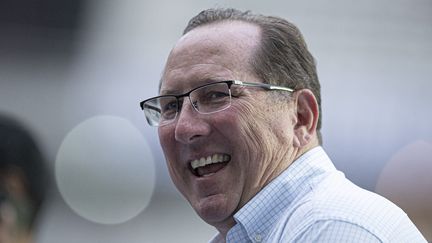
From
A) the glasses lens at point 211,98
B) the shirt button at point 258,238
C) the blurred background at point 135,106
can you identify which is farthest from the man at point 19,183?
the blurred background at point 135,106

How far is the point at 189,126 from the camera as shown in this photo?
164cm

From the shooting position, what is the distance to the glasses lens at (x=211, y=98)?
1.67 meters

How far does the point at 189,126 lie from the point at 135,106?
3.77 meters

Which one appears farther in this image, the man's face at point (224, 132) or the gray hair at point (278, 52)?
the gray hair at point (278, 52)

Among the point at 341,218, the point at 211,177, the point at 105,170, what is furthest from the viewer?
the point at 105,170

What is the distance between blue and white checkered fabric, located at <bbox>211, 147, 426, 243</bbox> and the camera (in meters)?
1.19

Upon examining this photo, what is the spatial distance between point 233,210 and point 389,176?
4.33 meters

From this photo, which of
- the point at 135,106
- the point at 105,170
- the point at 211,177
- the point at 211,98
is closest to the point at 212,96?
the point at 211,98

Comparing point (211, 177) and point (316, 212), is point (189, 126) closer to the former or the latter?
point (211, 177)

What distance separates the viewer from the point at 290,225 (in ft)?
4.32

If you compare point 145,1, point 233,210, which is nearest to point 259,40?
point 233,210

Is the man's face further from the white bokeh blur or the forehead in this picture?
the white bokeh blur

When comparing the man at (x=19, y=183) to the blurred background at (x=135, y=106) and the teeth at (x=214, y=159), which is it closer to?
the teeth at (x=214, y=159)

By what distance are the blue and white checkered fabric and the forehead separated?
0.31 metres
